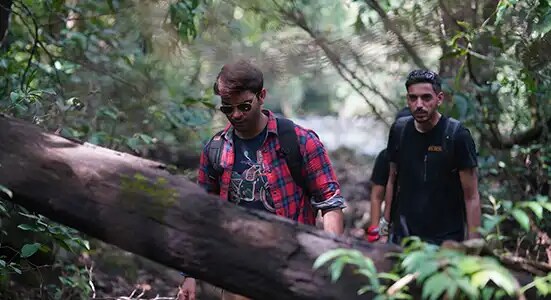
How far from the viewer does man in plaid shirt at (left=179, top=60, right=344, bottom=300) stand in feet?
13.8

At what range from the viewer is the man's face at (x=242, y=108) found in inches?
166

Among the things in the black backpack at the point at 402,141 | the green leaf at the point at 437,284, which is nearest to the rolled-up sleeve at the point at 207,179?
the black backpack at the point at 402,141

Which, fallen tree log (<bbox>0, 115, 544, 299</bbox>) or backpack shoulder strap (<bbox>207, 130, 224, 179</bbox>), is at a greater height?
backpack shoulder strap (<bbox>207, 130, 224, 179</bbox>)

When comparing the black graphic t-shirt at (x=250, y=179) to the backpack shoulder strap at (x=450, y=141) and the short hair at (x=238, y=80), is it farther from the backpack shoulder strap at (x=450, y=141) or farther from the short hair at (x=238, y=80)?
the backpack shoulder strap at (x=450, y=141)

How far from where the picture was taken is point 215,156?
4410 mm

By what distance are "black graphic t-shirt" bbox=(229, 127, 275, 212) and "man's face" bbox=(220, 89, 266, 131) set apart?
0.12 m

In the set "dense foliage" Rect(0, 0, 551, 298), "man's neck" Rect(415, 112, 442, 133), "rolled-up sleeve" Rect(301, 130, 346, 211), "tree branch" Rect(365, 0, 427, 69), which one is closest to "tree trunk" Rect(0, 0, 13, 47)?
"dense foliage" Rect(0, 0, 551, 298)

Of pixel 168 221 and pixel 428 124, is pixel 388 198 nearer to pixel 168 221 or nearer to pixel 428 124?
pixel 428 124

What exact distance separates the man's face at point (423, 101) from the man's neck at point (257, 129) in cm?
137

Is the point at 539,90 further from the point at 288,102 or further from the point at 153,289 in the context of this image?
the point at 288,102

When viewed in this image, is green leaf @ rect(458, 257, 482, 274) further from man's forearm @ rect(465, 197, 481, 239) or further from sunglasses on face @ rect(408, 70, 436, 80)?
sunglasses on face @ rect(408, 70, 436, 80)

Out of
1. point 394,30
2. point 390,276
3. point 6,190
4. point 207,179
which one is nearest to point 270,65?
point 394,30

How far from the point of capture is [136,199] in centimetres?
332

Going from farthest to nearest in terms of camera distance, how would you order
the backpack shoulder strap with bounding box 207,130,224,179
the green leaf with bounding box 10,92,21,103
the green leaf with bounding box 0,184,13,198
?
the green leaf with bounding box 10,92,21,103 < the backpack shoulder strap with bounding box 207,130,224,179 < the green leaf with bounding box 0,184,13,198
